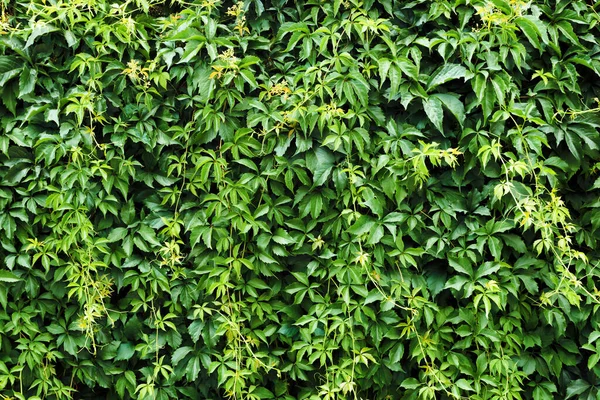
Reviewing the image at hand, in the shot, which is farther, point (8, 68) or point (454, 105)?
point (8, 68)

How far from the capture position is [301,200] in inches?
103

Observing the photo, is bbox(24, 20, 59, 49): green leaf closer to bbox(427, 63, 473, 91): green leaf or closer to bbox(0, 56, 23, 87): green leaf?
bbox(0, 56, 23, 87): green leaf

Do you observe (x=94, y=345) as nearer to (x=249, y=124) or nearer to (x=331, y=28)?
(x=249, y=124)

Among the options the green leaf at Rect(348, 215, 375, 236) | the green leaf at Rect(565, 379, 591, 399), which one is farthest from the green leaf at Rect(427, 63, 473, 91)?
the green leaf at Rect(565, 379, 591, 399)

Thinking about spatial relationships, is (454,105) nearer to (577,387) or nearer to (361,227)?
(361,227)

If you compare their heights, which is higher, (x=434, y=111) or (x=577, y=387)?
(x=434, y=111)

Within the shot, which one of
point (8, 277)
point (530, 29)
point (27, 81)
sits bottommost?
point (8, 277)

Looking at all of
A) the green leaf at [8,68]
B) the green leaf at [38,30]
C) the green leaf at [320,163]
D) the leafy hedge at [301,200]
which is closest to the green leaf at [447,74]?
the leafy hedge at [301,200]

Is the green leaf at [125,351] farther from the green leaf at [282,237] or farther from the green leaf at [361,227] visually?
the green leaf at [361,227]

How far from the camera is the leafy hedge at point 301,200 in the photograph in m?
2.53

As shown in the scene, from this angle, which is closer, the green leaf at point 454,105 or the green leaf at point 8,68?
the green leaf at point 454,105

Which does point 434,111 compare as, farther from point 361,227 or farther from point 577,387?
point 577,387

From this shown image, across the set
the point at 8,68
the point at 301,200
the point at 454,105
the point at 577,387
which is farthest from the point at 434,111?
the point at 8,68

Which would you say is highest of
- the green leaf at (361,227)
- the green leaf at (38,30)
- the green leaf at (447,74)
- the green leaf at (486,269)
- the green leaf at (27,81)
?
the green leaf at (38,30)
